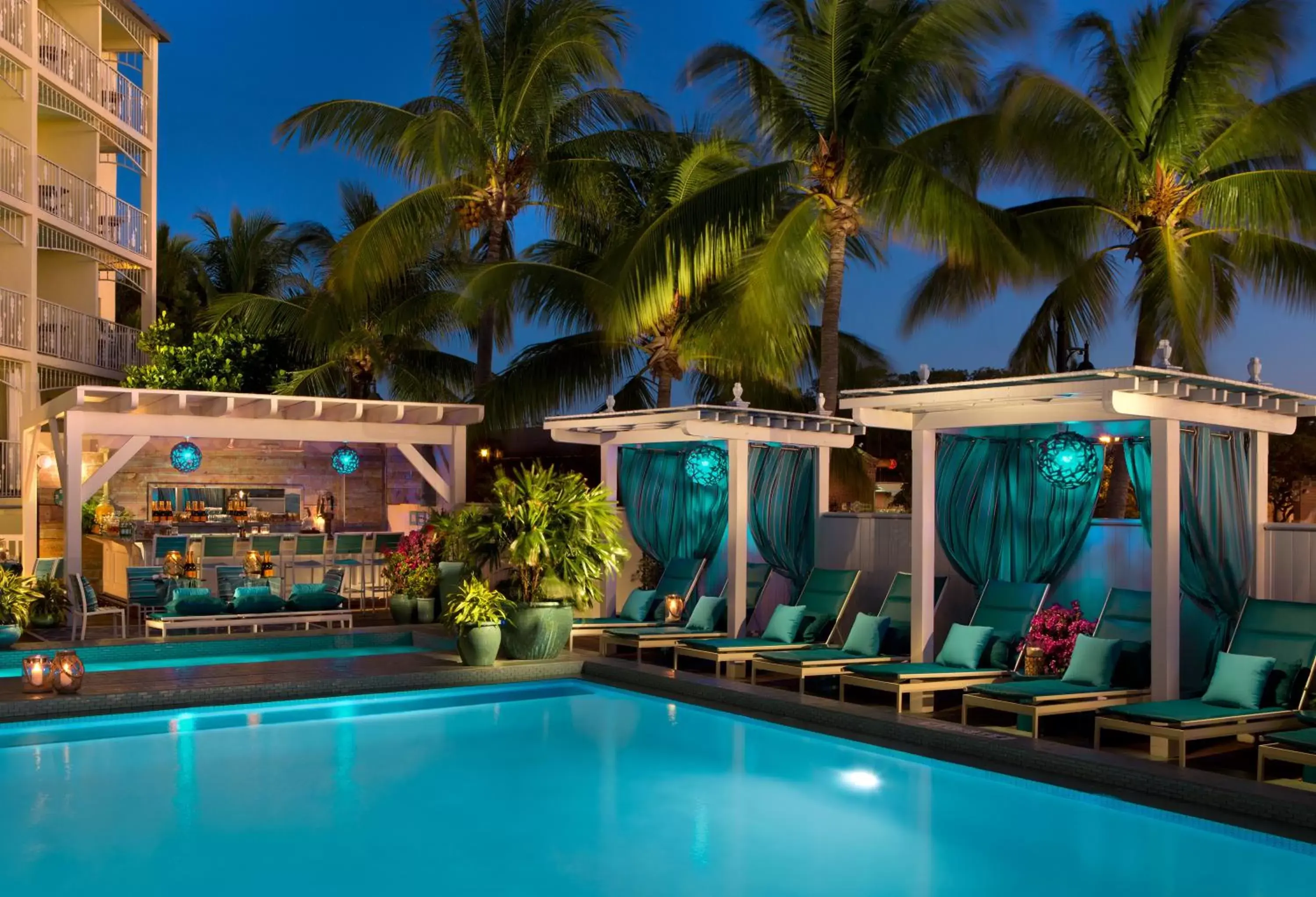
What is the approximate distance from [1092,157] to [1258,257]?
7.62ft

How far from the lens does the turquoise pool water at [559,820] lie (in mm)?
6141

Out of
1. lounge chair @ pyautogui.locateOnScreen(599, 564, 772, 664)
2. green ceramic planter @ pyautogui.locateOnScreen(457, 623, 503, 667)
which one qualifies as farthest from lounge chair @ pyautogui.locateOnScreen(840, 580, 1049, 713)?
green ceramic planter @ pyautogui.locateOnScreen(457, 623, 503, 667)

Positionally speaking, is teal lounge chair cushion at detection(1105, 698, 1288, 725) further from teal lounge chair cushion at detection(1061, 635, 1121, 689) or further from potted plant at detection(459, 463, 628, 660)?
potted plant at detection(459, 463, 628, 660)

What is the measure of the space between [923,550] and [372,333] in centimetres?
1403

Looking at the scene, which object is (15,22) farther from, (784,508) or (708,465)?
(784,508)

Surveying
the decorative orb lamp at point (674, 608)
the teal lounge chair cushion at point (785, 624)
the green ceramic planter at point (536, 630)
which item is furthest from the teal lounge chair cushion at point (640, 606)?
the teal lounge chair cushion at point (785, 624)

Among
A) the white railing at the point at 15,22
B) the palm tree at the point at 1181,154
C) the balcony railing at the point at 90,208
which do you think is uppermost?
the white railing at the point at 15,22

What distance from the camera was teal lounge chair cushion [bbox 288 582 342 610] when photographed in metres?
14.0

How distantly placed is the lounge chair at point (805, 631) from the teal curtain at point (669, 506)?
1819 millimetres

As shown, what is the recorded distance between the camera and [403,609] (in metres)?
14.6

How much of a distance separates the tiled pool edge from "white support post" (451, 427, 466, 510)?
645 cm

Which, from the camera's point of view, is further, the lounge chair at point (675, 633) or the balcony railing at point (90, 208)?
the balcony railing at point (90, 208)

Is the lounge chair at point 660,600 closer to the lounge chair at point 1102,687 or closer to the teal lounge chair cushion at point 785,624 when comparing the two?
the teal lounge chair cushion at point 785,624

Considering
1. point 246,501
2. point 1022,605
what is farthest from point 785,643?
point 246,501
